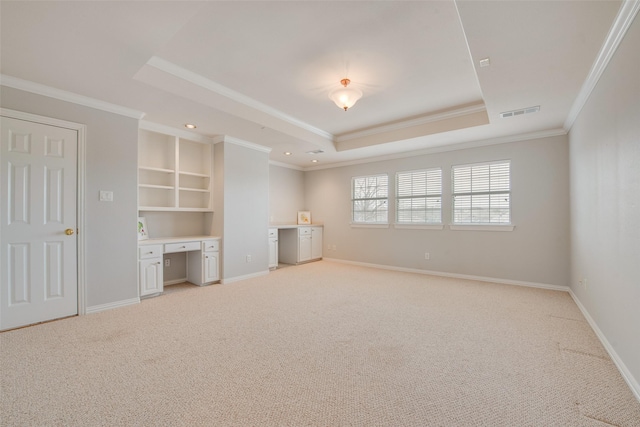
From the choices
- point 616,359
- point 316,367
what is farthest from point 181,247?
point 616,359

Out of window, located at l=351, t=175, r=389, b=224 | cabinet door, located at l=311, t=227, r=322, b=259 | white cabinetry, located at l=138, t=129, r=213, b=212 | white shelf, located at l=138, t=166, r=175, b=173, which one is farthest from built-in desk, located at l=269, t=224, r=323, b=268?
white shelf, located at l=138, t=166, r=175, b=173

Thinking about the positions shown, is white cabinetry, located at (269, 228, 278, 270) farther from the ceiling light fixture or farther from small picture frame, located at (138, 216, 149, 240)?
the ceiling light fixture

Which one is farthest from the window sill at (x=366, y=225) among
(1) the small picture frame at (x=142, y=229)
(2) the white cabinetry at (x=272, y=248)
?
(1) the small picture frame at (x=142, y=229)

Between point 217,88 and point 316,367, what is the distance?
323 cm

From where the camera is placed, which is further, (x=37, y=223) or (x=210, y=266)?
(x=210, y=266)

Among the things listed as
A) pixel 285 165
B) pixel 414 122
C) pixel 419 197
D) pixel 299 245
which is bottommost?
pixel 299 245

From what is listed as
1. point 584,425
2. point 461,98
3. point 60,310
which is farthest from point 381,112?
point 60,310

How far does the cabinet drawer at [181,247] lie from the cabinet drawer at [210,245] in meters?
0.10

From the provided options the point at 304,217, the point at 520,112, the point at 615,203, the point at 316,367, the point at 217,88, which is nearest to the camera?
the point at 316,367

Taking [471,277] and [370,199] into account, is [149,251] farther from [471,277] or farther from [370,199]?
[471,277]

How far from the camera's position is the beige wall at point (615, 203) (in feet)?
6.06

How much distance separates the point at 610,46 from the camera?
2113 mm

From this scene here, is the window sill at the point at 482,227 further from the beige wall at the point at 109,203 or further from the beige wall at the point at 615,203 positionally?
the beige wall at the point at 109,203

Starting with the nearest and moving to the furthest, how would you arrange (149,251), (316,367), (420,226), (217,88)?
(316,367) < (217,88) < (149,251) < (420,226)
